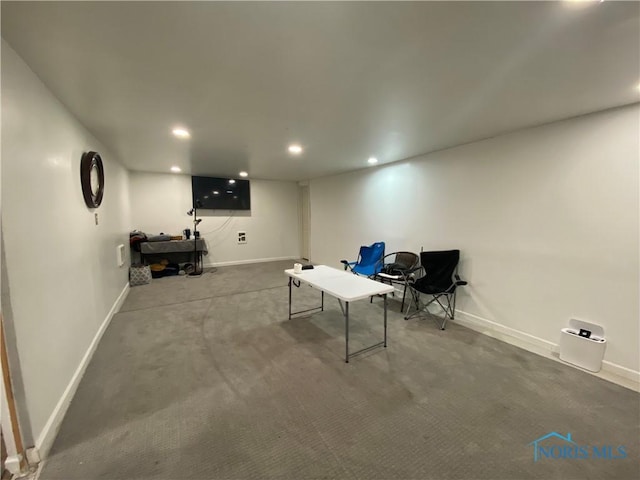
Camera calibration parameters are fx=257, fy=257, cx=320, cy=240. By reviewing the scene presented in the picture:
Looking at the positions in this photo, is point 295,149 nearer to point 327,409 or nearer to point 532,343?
point 327,409

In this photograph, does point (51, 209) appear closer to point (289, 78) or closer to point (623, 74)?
point (289, 78)

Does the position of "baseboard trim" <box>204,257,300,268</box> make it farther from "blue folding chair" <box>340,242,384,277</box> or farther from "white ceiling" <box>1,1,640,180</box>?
"white ceiling" <box>1,1,640,180</box>

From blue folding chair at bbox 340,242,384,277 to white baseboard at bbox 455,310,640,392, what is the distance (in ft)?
4.48

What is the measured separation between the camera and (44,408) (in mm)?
1589

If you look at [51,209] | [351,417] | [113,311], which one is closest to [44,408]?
[51,209]

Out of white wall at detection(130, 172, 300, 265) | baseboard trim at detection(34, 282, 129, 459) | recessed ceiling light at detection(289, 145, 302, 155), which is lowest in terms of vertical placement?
baseboard trim at detection(34, 282, 129, 459)

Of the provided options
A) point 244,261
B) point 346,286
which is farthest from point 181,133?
point 244,261

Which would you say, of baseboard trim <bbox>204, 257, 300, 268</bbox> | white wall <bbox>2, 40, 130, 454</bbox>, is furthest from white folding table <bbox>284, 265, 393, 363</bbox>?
baseboard trim <bbox>204, 257, 300, 268</bbox>

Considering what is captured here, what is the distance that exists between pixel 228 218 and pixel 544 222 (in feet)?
20.6

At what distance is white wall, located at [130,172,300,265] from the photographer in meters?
5.88

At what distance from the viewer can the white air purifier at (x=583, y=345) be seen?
2.27 metres

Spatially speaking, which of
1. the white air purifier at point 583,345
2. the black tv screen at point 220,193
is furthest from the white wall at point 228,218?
the white air purifier at point 583,345

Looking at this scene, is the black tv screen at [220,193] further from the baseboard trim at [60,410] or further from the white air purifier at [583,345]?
the white air purifier at [583,345]

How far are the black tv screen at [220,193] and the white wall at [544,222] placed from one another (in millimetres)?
4339
